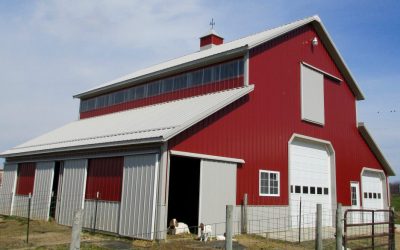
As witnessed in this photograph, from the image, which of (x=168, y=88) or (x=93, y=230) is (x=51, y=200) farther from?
(x=168, y=88)

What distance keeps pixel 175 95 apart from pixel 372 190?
1471 centimetres

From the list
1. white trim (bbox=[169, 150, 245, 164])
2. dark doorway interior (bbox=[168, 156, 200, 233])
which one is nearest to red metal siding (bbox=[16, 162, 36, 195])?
Answer: dark doorway interior (bbox=[168, 156, 200, 233])

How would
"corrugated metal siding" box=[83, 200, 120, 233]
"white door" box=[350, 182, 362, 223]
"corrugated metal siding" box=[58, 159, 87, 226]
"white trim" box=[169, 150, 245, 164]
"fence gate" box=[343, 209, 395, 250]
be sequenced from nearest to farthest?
"white trim" box=[169, 150, 245, 164]
"fence gate" box=[343, 209, 395, 250]
"corrugated metal siding" box=[83, 200, 120, 233]
"corrugated metal siding" box=[58, 159, 87, 226]
"white door" box=[350, 182, 362, 223]

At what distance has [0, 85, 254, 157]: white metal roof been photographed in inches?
593

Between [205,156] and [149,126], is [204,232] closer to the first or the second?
[205,156]

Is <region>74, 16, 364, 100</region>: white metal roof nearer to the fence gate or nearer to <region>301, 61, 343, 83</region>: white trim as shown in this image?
<region>301, 61, 343, 83</region>: white trim

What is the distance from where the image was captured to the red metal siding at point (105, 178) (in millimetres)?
16156

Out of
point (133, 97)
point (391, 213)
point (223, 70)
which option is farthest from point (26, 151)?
point (391, 213)

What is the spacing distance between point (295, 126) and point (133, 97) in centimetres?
954

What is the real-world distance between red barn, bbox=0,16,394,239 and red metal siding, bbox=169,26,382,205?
0.06 meters

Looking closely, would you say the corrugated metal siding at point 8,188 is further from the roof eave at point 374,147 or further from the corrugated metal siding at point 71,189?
the roof eave at point 374,147

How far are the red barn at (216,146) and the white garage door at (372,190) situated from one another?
0.22 ft

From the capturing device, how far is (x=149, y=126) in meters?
16.6

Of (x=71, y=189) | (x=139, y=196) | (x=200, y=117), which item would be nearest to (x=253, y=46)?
(x=200, y=117)
